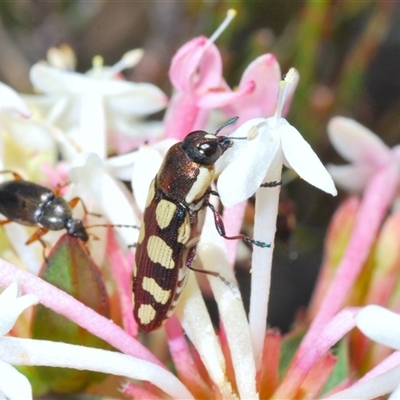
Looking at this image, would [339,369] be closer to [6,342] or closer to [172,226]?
[172,226]

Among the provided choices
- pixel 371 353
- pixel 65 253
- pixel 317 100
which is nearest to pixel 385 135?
pixel 317 100

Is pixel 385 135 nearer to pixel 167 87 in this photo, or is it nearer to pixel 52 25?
pixel 167 87

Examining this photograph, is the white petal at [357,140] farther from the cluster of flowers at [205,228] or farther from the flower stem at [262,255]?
the flower stem at [262,255]

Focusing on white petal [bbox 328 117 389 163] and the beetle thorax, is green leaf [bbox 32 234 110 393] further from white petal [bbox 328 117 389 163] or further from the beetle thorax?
white petal [bbox 328 117 389 163]

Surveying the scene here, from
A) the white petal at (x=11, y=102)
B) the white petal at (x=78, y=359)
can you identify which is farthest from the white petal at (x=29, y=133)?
the white petal at (x=78, y=359)

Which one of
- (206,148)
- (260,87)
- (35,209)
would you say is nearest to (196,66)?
(260,87)

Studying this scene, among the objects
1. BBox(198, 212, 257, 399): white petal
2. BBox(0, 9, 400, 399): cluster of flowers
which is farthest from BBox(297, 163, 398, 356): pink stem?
BBox(198, 212, 257, 399): white petal
